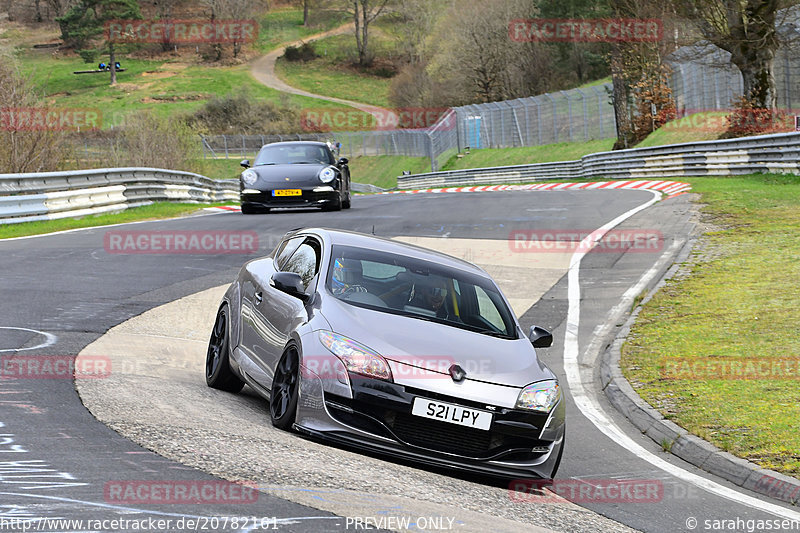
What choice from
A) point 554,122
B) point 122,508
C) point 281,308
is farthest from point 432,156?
point 122,508

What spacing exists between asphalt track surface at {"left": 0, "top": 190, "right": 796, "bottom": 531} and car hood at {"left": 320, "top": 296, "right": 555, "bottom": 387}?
73 centimetres

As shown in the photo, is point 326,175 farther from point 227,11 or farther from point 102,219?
point 227,11

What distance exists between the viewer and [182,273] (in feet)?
49.2

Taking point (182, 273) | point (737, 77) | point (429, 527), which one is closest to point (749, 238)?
point (182, 273)

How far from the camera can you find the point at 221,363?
8367mm

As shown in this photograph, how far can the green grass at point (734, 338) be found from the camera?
324 inches

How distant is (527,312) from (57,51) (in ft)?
398

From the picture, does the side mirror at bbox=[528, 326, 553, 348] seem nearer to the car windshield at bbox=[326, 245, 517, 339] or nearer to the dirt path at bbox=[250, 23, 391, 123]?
the car windshield at bbox=[326, 245, 517, 339]

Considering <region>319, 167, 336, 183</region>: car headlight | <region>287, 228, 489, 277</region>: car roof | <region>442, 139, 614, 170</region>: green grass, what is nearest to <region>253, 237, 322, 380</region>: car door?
<region>287, 228, 489, 277</region>: car roof

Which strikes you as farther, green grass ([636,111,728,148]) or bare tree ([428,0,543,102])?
bare tree ([428,0,543,102])

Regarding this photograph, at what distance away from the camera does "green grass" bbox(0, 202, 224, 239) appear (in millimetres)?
20375

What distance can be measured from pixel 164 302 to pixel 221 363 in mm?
4383

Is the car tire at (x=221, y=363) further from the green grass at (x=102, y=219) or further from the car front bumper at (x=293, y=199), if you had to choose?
the car front bumper at (x=293, y=199)

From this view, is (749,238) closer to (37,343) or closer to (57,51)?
(37,343)
